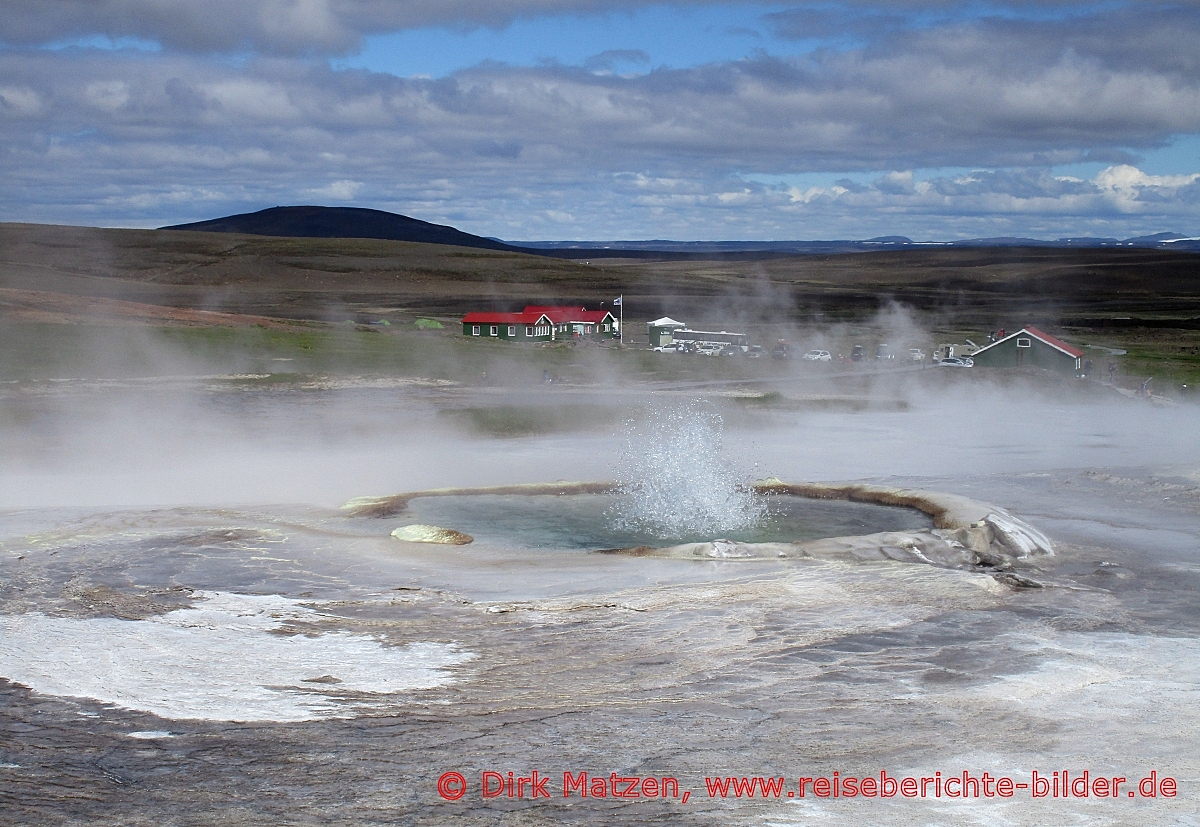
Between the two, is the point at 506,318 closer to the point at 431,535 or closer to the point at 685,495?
the point at 685,495

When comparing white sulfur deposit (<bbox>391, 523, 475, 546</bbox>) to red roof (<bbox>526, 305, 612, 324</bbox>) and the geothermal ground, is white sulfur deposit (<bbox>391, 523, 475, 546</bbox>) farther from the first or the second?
red roof (<bbox>526, 305, 612, 324</bbox>)

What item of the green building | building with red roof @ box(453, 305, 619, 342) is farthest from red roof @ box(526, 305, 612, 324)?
the green building

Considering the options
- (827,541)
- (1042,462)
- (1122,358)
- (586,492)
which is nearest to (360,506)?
(586,492)

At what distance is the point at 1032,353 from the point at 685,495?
30.8m

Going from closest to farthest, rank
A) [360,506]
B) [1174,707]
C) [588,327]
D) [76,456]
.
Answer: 1. [1174,707]
2. [360,506]
3. [76,456]
4. [588,327]

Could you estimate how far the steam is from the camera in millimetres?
13727

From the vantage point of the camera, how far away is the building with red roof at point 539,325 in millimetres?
59344

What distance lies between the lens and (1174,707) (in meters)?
7.08

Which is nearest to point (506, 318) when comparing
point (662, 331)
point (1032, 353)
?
point (662, 331)

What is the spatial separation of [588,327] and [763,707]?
56.1m

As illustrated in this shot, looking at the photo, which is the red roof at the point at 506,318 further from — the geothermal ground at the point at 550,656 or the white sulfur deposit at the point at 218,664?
the white sulfur deposit at the point at 218,664

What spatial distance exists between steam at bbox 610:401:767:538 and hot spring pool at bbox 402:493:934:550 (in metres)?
0.07

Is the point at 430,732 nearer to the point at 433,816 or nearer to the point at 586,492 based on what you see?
the point at 433,816

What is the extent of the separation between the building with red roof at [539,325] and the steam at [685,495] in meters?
41.2
